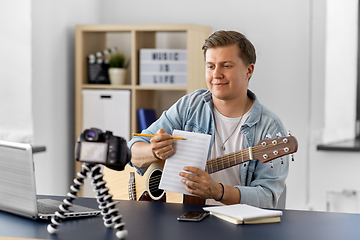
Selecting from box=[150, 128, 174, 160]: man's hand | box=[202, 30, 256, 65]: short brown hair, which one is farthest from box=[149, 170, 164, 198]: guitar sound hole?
box=[202, 30, 256, 65]: short brown hair

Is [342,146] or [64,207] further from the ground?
[64,207]

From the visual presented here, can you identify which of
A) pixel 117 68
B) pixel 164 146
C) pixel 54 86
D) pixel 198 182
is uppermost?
pixel 117 68

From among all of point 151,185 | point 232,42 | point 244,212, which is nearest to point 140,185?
point 151,185

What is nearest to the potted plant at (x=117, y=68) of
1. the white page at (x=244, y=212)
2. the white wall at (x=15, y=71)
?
the white wall at (x=15, y=71)

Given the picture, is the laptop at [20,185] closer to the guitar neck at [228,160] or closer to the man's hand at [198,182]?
the man's hand at [198,182]

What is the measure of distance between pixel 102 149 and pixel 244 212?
427 millimetres

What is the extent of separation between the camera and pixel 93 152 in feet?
3.69

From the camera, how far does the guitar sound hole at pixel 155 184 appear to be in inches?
76.5

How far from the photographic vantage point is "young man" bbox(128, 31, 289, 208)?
1779 mm

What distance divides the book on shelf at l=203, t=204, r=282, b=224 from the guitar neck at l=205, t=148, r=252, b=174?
40cm

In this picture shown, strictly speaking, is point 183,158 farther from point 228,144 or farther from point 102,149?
point 102,149

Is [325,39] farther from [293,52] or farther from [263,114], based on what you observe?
[263,114]

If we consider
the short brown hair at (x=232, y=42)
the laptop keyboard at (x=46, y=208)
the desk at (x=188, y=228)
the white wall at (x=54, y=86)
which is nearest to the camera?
the desk at (x=188, y=228)

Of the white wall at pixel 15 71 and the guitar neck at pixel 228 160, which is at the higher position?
the white wall at pixel 15 71
